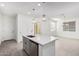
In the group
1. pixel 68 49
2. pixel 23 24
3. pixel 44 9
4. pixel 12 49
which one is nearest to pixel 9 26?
pixel 23 24

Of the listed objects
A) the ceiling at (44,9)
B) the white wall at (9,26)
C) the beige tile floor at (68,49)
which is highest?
the ceiling at (44,9)

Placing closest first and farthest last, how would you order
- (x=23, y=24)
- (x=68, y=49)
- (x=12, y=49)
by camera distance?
(x=23, y=24) < (x=12, y=49) < (x=68, y=49)

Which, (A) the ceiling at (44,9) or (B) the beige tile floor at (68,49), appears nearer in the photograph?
(A) the ceiling at (44,9)

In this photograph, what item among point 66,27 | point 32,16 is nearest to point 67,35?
point 66,27

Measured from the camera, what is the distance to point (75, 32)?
8.89 ft

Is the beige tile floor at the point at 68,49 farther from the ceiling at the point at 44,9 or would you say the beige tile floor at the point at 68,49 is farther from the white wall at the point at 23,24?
the white wall at the point at 23,24

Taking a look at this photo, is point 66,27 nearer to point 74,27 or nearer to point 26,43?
point 74,27

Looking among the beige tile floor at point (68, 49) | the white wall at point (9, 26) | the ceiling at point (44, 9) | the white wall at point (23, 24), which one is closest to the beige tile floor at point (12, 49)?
the white wall at point (9, 26)

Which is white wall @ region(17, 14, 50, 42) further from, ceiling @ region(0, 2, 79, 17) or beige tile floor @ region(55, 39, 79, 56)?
beige tile floor @ region(55, 39, 79, 56)

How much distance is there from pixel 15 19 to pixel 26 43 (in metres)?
1.16

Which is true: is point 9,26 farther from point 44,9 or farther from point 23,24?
point 44,9

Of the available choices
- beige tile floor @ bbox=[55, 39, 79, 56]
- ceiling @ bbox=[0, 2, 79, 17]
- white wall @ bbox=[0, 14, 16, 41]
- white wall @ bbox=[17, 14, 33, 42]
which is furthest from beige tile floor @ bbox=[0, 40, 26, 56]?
beige tile floor @ bbox=[55, 39, 79, 56]

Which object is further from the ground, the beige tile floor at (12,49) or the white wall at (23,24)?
the white wall at (23,24)

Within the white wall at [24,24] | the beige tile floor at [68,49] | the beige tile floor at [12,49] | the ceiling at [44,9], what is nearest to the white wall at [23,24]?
the white wall at [24,24]
